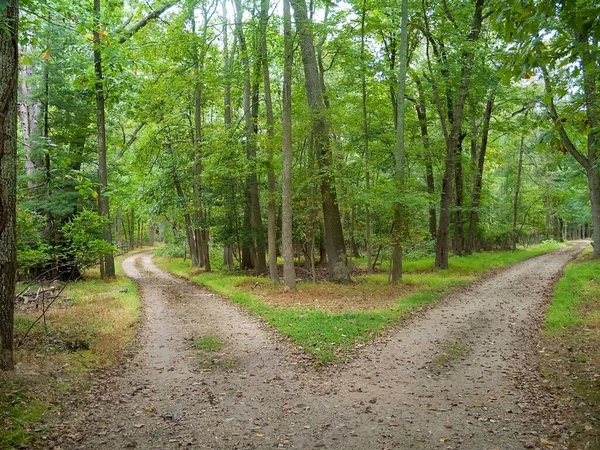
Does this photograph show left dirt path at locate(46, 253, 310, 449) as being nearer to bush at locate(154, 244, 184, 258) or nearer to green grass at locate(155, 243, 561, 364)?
green grass at locate(155, 243, 561, 364)

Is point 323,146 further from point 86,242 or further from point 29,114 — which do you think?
point 29,114

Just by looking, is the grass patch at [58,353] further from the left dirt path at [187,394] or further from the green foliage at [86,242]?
the green foliage at [86,242]

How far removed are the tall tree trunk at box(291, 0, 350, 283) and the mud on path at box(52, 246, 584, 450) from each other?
605 cm

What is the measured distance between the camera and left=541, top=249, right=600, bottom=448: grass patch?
5.03 meters

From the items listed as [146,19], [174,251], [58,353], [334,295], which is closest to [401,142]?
[334,295]

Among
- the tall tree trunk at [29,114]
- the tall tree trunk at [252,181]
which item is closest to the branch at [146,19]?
the tall tree trunk at [252,181]

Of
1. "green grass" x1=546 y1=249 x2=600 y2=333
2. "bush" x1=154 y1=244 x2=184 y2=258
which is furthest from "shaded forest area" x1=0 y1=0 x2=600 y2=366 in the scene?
"bush" x1=154 y1=244 x2=184 y2=258

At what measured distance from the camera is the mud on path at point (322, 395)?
193 inches

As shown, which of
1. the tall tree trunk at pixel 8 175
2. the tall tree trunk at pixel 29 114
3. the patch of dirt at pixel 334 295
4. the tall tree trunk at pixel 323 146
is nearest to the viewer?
the tall tree trunk at pixel 8 175

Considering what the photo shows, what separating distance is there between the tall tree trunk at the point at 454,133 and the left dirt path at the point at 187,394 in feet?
38.9

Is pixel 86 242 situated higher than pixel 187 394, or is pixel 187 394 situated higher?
pixel 86 242

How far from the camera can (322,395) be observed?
615 cm

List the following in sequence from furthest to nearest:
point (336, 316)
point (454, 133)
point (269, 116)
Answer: point (454, 133)
point (269, 116)
point (336, 316)

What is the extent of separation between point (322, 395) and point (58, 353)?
486cm
